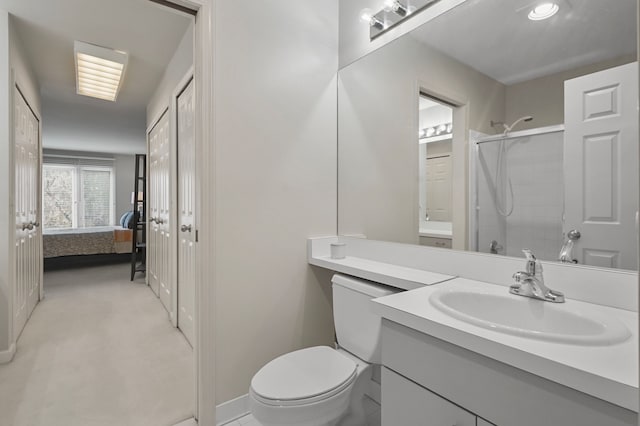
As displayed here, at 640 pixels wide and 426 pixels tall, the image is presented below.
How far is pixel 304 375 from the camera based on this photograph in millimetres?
1286

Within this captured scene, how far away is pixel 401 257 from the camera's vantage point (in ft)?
5.64

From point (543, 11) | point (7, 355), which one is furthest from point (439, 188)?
point (7, 355)

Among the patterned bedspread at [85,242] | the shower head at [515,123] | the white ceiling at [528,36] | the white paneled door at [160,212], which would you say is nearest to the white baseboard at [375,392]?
the shower head at [515,123]

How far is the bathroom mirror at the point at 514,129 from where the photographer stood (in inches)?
40.9

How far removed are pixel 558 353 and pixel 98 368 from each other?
266cm

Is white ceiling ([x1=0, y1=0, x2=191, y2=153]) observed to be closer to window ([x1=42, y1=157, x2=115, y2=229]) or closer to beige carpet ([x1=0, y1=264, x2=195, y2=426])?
beige carpet ([x1=0, y1=264, x2=195, y2=426])

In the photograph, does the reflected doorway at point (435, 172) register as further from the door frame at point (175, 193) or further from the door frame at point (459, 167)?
the door frame at point (175, 193)

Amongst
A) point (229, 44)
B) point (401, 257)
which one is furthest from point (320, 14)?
point (401, 257)

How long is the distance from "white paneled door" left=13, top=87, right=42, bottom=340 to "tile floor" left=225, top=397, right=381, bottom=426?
2.12 metres

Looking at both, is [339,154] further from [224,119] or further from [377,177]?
[224,119]

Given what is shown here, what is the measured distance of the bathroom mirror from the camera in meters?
1.04

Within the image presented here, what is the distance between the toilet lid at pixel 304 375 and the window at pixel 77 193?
8.53 m

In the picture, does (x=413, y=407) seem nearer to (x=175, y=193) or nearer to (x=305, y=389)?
(x=305, y=389)

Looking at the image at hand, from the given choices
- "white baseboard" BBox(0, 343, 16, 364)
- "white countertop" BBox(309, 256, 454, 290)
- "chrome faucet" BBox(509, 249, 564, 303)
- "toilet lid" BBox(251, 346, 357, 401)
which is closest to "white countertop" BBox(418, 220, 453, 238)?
"white countertop" BBox(309, 256, 454, 290)
